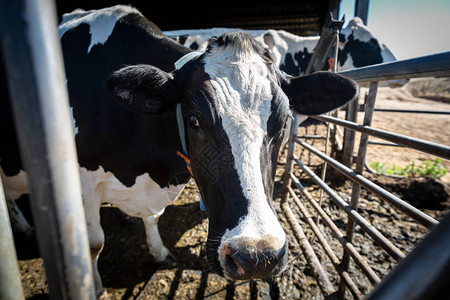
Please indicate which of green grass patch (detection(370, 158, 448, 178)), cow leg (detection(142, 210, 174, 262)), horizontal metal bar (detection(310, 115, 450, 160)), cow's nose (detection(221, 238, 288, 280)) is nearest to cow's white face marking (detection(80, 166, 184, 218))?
cow leg (detection(142, 210, 174, 262))

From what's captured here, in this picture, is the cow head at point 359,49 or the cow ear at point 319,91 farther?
the cow head at point 359,49

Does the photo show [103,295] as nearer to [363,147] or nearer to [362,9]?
[363,147]

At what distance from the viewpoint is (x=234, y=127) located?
3.97 feet

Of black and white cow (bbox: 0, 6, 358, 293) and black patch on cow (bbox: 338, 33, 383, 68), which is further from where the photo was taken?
black patch on cow (bbox: 338, 33, 383, 68)

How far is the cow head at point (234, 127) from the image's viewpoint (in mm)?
1027

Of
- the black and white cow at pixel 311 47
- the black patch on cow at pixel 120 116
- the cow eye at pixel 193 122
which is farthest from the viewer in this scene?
the black and white cow at pixel 311 47

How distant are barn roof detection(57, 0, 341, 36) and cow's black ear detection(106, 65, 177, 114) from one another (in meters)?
6.04

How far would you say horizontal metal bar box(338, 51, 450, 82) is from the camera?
1.08m

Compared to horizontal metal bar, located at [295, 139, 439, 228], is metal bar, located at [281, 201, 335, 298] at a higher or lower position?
lower

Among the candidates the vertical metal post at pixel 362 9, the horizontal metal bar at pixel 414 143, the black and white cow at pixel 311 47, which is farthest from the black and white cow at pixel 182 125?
the vertical metal post at pixel 362 9

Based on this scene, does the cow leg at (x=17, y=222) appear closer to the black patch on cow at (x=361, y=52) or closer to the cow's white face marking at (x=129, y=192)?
the cow's white face marking at (x=129, y=192)

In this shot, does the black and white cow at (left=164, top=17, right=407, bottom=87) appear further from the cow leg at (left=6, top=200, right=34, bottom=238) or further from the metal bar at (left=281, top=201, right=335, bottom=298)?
the cow leg at (left=6, top=200, right=34, bottom=238)

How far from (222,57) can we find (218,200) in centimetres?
87

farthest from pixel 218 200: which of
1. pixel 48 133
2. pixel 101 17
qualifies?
pixel 101 17
